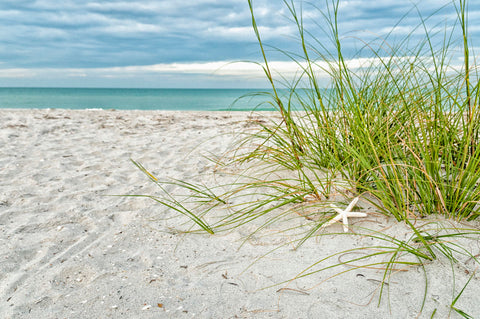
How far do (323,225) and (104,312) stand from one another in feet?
3.99

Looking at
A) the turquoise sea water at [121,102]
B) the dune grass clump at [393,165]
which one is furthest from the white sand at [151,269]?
the turquoise sea water at [121,102]

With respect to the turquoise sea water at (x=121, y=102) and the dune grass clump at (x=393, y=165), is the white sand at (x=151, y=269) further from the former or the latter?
the turquoise sea water at (x=121, y=102)

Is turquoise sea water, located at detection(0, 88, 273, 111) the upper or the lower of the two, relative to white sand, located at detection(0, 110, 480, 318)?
upper

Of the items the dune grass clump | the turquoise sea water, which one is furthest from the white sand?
the turquoise sea water

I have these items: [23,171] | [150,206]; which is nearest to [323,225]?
[150,206]

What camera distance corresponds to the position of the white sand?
1549 mm

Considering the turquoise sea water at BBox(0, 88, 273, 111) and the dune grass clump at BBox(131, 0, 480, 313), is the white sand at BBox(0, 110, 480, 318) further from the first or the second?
the turquoise sea water at BBox(0, 88, 273, 111)

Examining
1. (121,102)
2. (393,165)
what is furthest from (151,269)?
(121,102)

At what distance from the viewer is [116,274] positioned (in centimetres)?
188

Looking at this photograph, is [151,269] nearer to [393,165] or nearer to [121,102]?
[393,165]

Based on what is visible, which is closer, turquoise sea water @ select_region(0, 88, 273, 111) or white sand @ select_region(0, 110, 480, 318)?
white sand @ select_region(0, 110, 480, 318)

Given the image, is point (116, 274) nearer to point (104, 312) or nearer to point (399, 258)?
point (104, 312)

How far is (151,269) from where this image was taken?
75.6 inches

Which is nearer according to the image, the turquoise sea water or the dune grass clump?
the dune grass clump
